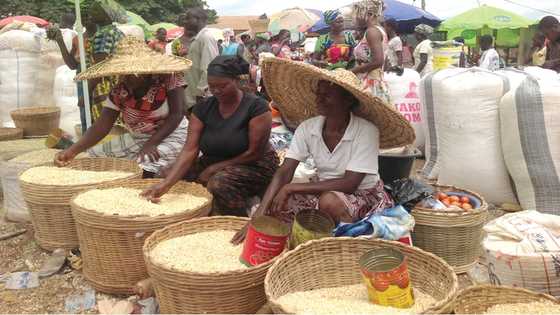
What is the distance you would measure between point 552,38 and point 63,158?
456 centimetres

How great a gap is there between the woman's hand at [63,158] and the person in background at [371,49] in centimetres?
238

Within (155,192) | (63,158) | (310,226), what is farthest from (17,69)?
(310,226)

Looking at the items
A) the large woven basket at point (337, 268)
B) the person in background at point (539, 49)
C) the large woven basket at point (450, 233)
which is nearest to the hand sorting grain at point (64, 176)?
the large woven basket at point (337, 268)

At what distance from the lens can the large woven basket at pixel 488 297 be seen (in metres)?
1.88

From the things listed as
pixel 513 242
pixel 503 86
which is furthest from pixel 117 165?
pixel 503 86

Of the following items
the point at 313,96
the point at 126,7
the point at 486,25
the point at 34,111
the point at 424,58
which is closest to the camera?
the point at 313,96

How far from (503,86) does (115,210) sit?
2.85 meters

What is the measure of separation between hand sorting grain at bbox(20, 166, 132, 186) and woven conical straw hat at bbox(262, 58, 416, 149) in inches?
41.0

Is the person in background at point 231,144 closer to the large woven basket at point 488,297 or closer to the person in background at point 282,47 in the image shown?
the large woven basket at point 488,297

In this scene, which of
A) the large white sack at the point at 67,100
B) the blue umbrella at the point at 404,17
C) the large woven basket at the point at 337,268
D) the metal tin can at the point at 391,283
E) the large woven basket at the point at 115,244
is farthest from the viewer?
the blue umbrella at the point at 404,17

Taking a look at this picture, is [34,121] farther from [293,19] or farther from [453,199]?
[293,19]

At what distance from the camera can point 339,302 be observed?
1.92 meters

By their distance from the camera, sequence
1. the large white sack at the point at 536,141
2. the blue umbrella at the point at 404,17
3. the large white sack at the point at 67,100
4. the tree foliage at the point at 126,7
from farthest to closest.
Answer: the tree foliage at the point at 126,7 < the blue umbrella at the point at 404,17 < the large white sack at the point at 67,100 < the large white sack at the point at 536,141

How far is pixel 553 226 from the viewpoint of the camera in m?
2.27
